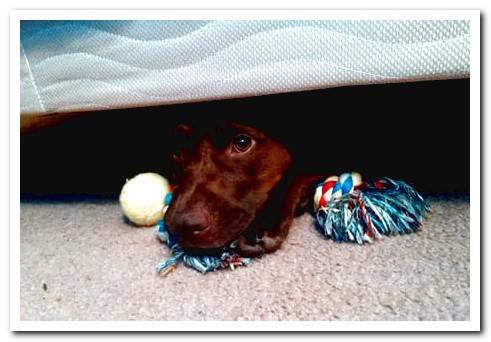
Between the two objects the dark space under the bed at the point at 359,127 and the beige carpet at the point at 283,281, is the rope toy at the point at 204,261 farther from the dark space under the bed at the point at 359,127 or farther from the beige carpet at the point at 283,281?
the dark space under the bed at the point at 359,127

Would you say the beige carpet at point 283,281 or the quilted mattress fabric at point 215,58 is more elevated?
the quilted mattress fabric at point 215,58

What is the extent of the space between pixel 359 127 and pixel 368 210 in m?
0.37

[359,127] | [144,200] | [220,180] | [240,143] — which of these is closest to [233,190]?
[220,180]

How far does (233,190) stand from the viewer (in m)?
1.12

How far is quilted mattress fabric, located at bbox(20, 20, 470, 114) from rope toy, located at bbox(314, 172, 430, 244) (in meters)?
0.28

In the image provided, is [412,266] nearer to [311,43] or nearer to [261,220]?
[261,220]

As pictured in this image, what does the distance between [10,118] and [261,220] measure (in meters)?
0.63

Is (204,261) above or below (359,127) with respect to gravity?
below

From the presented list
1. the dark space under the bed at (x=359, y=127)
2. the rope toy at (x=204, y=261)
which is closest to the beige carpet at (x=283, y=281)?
the rope toy at (x=204, y=261)

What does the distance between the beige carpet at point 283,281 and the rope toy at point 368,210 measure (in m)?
0.03

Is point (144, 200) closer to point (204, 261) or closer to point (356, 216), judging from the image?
point (204, 261)

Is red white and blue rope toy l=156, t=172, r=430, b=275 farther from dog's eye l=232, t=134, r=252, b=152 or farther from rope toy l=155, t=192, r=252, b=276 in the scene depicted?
dog's eye l=232, t=134, r=252, b=152

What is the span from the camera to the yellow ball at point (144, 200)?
1239mm
